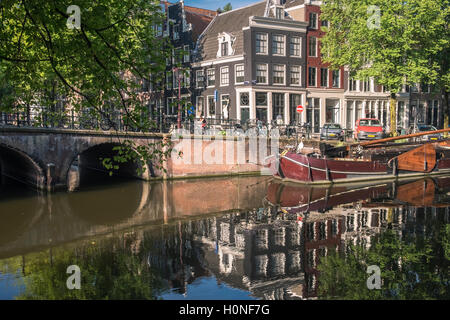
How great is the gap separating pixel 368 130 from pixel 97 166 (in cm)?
1928

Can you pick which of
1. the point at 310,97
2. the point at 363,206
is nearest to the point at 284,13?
the point at 310,97

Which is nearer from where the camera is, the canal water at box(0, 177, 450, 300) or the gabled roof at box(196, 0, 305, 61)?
the canal water at box(0, 177, 450, 300)

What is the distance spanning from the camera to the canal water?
9.37 metres

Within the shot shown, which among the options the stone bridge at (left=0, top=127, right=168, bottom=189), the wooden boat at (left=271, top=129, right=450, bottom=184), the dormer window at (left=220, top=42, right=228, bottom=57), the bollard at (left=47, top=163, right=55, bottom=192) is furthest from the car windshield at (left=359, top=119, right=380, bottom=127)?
the bollard at (left=47, top=163, right=55, bottom=192)

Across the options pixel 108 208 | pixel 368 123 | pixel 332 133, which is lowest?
pixel 108 208

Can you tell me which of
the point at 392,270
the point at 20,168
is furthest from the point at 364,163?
the point at 20,168

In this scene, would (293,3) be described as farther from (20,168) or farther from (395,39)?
(20,168)

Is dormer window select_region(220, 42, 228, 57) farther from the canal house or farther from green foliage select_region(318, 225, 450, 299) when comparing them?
green foliage select_region(318, 225, 450, 299)

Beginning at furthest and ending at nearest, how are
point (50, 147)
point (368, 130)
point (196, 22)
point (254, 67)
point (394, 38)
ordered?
1. point (196, 22)
2. point (254, 67)
3. point (368, 130)
4. point (394, 38)
5. point (50, 147)

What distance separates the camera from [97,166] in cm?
3303

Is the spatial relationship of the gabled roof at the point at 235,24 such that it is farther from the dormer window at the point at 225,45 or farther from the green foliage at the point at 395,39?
the green foliage at the point at 395,39

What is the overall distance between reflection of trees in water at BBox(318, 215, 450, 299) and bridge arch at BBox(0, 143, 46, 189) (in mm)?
16256

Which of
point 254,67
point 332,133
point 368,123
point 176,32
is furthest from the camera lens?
point 176,32
